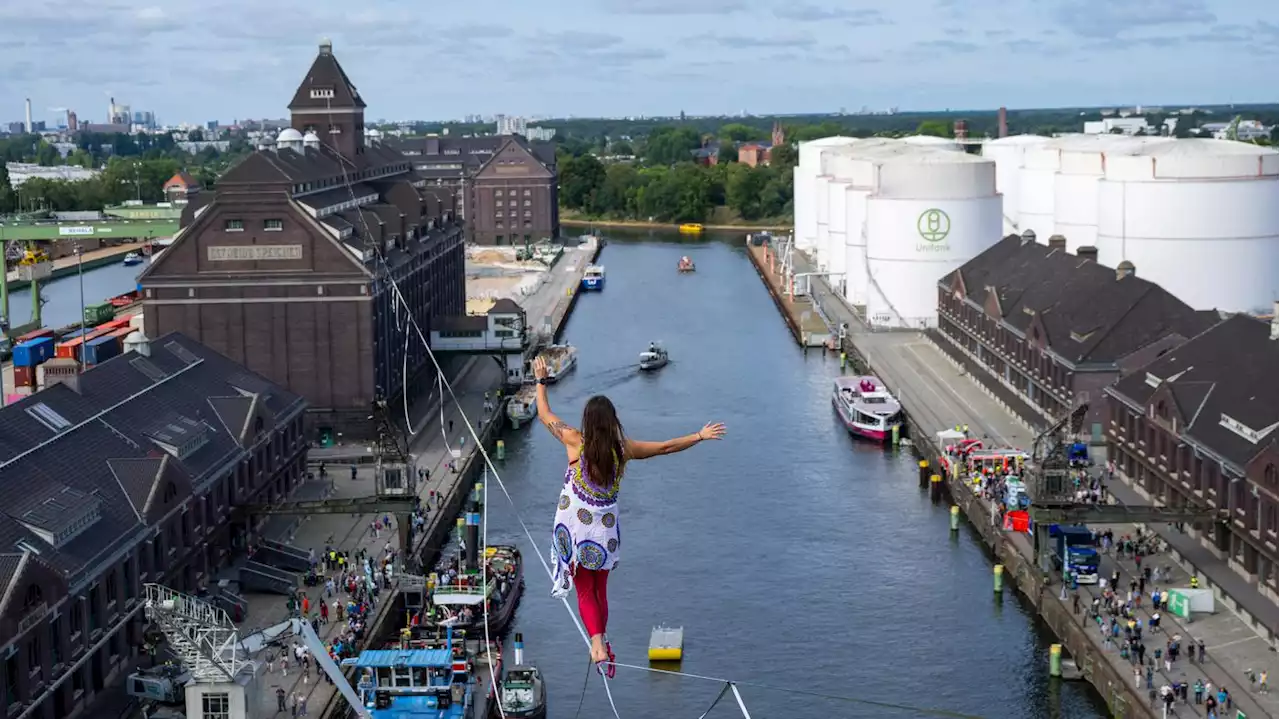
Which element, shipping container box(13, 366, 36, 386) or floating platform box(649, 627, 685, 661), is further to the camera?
shipping container box(13, 366, 36, 386)

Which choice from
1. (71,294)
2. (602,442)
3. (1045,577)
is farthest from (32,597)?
(71,294)

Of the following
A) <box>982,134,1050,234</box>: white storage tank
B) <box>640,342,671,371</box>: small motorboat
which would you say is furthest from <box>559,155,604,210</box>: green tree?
<box>640,342,671,371</box>: small motorboat

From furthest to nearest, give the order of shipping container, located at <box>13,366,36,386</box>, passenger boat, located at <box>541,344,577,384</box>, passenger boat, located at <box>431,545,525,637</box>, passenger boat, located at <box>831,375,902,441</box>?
passenger boat, located at <box>541,344,577,384</box> → passenger boat, located at <box>831,375,902,441</box> → shipping container, located at <box>13,366,36,386</box> → passenger boat, located at <box>431,545,525,637</box>

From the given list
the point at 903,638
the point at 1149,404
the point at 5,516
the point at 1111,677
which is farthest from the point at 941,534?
the point at 5,516

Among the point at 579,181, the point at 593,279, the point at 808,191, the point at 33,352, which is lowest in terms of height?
the point at 593,279

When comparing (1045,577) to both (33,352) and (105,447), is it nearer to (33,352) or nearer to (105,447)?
(105,447)

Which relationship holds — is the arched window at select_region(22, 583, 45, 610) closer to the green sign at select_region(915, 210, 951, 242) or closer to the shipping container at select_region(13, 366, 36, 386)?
the shipping container at select_region(13, 366, 36, 386)

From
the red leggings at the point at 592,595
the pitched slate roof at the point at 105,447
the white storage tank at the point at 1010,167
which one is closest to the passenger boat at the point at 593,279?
the white storage tank at the point at 1010,167
